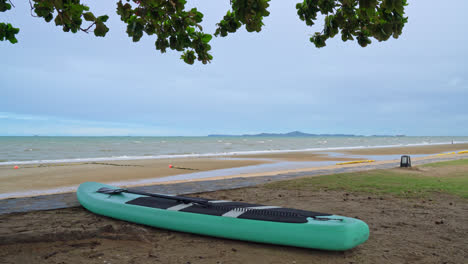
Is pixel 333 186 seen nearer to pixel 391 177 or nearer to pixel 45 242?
pixel 391 177

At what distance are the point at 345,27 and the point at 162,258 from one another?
312 centimetres

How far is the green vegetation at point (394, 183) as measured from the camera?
627cm

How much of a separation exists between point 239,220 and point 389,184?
4.90 meters

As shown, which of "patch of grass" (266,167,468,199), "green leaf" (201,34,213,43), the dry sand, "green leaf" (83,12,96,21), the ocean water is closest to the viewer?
"green leaf" (83,12,96,21)

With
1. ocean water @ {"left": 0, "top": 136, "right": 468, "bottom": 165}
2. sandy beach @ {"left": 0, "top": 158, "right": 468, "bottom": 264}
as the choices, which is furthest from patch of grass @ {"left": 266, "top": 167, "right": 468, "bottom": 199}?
ocean water @ {"left": 0, "top": 136, "right": 468, "bottom": 165}

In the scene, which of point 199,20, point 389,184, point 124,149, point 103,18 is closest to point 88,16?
point 103,18

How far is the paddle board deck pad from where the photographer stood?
312 centimetres

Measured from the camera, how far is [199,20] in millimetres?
3408

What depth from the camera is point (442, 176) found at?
8281 mm

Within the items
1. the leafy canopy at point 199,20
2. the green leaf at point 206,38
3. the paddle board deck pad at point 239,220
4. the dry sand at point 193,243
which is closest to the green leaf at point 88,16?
the leafy canopy at point 199,20

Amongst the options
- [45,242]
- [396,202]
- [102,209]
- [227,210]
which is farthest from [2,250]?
[396,202]

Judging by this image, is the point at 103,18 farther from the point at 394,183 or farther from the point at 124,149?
the point at 124,149

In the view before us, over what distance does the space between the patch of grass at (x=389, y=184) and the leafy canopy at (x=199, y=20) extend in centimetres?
374

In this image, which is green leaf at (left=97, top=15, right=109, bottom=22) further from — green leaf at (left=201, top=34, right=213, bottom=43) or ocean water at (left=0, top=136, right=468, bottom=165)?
ocean water at (left=0, top=136, right=468, bottom=165)
